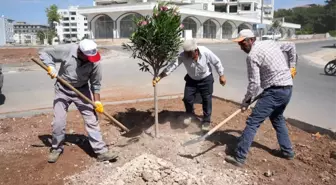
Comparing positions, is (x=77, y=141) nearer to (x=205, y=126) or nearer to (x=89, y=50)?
(x=89, y=50)

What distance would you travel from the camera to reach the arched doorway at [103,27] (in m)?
47.8

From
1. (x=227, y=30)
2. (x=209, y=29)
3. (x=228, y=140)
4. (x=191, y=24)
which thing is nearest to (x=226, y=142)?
(x=228, y=140)

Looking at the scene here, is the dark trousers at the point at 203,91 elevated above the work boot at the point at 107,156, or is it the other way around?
the dark trousers at the point at 203,91

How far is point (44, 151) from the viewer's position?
4.54m

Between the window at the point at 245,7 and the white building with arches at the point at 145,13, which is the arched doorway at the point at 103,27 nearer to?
the white building with arches at the point at 145,13

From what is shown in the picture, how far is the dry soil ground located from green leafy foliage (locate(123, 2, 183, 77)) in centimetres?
129

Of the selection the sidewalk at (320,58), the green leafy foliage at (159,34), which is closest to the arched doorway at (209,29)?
the sidewalk at (320,58)

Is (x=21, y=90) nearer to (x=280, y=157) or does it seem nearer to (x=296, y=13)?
(x=280, y=157)

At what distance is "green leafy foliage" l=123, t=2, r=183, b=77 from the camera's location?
4289 mm

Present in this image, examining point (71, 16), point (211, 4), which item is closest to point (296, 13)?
point (211, 4)

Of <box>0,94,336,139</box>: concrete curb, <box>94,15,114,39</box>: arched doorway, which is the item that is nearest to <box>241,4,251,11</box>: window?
<box>94,15,114,39</box>: arched doorway

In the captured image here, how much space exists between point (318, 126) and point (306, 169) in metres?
1.48

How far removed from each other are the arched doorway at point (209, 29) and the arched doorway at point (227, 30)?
329 cm

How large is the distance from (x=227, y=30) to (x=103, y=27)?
80.3 feet
